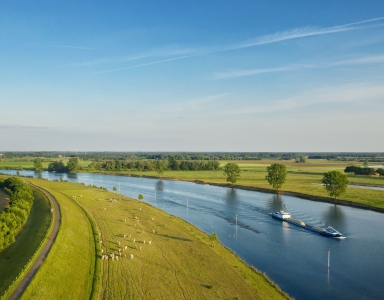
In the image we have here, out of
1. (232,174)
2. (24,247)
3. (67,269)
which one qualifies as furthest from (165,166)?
(67,269)

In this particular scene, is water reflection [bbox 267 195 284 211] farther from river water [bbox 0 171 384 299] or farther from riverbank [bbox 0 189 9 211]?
riverbank [bbox 0 189 9 211]

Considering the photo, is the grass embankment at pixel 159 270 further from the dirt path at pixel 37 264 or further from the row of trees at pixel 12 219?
the row of trees at pixel 12 219

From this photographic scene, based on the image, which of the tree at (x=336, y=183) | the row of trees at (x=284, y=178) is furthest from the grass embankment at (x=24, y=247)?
the tree at (x=336, y=183)

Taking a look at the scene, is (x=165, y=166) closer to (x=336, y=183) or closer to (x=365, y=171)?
(x=365, y=171)

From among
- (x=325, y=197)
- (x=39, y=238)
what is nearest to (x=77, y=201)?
(x=39, y=238)

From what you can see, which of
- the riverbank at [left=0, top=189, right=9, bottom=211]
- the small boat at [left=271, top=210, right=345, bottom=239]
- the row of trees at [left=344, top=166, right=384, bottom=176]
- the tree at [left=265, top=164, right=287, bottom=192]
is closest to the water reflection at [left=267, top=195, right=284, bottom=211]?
the tree at [left=265, top=164, right=287, bottom=192]

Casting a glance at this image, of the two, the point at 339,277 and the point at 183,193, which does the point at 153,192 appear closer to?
the point at 183,193

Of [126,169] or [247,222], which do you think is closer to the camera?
[247,222]
